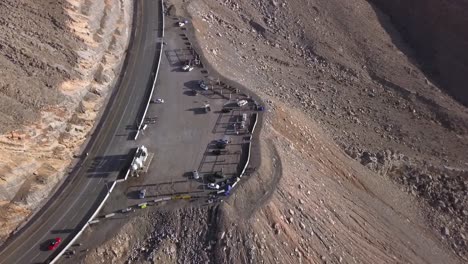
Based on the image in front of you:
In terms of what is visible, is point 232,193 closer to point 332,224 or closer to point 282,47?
point 332,224

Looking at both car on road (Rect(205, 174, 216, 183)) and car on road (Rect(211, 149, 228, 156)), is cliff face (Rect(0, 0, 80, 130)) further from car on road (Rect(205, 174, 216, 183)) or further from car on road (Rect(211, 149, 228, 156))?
car on road (Rect(205, 174, 216, 183))

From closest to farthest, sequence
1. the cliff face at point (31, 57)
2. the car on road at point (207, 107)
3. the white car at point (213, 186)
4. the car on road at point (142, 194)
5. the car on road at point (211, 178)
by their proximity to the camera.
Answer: the car on road at point (142, 194) → the white car at point (213, 186) → the cliff face at point (31, 57) → the car on road at point (211, 178) → the car on road at point (207, 107)

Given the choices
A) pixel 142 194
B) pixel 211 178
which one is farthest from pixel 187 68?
pixel 142 194

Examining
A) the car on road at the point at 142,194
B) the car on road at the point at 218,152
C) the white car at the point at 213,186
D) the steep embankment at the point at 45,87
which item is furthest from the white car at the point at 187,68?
the car on road at the point at 142,194

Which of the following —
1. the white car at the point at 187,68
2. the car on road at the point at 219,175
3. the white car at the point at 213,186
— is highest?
the white car at the point at 187,68

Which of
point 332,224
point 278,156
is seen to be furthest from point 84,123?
point 332,224

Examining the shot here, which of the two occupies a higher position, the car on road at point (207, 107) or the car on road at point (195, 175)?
the car on road at point (207, 107)

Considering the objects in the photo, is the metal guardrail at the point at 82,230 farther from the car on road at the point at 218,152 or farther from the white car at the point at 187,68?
the white car at the point at 187,68
